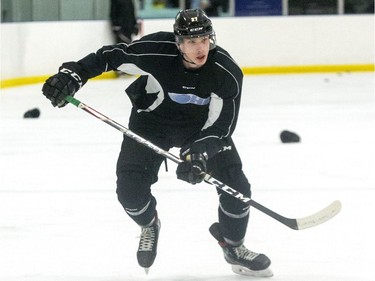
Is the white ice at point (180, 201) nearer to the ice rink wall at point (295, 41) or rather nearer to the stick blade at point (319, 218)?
the stick blade at point (319, 218)

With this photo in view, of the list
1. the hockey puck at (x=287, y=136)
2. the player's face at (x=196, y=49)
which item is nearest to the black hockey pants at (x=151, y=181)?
the player's face at (x=196, y=49)

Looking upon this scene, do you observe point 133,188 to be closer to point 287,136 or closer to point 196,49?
point 196,49

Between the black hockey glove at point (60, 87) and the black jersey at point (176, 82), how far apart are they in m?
0.06

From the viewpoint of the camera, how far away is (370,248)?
13.2 feet

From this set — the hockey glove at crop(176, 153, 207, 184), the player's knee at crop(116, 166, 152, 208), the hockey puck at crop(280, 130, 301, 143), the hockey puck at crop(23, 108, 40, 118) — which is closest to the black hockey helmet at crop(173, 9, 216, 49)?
the hockey glove at crop(176, 153, 207, 184)

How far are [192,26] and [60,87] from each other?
1.54ft

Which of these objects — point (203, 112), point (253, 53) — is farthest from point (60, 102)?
point (253, 53)

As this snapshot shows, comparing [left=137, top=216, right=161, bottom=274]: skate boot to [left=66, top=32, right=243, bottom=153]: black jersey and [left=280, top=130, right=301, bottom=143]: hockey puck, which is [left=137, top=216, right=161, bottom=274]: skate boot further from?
[left=280, top=130, right=301, bottom=143]: hockey puck

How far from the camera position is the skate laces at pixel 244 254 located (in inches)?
144

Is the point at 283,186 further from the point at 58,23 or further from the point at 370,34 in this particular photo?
the point at 370,34

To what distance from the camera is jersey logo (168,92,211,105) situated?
11.7 ft

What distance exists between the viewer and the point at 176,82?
11.6 ft

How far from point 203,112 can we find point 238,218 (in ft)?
1.23

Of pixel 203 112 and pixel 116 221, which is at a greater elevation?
pixel 203 112
